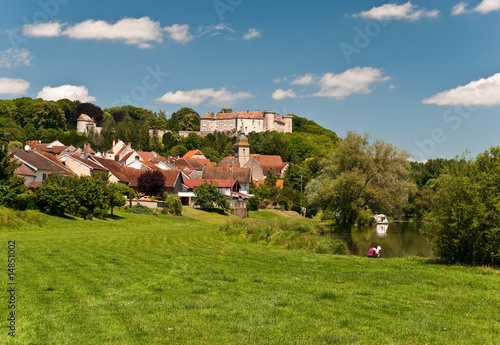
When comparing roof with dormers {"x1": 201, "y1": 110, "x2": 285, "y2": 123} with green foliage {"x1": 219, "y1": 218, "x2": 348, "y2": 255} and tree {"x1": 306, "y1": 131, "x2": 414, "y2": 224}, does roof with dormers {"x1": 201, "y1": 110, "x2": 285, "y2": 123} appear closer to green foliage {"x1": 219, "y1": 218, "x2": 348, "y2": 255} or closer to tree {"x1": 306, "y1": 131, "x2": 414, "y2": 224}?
tree {"x1": 306, "y1": 131, "x2": 414, "y2": 224}

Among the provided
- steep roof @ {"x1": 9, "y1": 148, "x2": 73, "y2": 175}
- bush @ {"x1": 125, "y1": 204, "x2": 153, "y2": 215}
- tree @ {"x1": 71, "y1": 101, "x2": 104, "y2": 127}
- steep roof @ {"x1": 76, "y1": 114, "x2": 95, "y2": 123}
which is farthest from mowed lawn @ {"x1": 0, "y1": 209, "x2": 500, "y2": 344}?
tree @ {"x1": 71, "y1": 101, "x2": 104, "y2": 127}

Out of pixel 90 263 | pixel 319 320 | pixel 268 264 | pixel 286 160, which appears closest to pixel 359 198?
pixel 268 264

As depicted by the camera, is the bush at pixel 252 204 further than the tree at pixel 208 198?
Yes

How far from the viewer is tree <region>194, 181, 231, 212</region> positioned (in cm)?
5848

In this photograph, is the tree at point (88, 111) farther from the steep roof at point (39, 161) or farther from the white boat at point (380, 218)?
the white boat at point (380, 218)

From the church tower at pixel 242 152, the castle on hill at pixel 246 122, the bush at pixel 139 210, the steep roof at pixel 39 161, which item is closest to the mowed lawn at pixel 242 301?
the bush at pixel 139 210

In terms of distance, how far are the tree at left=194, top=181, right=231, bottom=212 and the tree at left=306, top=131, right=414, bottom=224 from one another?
13.5 meters

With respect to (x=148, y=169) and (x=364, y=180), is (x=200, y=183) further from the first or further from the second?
(x=364, y=180)

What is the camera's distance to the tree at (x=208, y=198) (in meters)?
58.5

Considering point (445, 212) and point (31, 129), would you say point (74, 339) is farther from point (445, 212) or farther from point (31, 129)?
point (31, 129)

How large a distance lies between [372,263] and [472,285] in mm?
5438

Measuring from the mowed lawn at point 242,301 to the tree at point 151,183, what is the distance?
4195cm

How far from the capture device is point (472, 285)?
1304 centimetres

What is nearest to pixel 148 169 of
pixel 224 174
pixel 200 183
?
pixel 200 183
